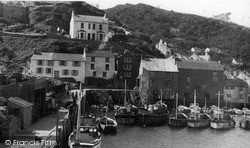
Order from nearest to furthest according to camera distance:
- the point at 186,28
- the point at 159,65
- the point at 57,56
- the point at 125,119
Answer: the point at 125,119, the point at 57,56, the point at 159,65, the point at 186,28

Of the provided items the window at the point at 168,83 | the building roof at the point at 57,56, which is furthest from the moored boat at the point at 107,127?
the window at the point at 168,83

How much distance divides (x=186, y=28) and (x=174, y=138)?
132404 mm

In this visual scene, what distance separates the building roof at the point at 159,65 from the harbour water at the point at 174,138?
23185mm

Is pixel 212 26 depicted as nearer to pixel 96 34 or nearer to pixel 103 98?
pixel 96 34

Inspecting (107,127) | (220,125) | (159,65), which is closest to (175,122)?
(220,125)

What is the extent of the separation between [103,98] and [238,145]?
3102 centimetres

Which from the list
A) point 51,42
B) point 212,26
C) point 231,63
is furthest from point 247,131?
point 212,26

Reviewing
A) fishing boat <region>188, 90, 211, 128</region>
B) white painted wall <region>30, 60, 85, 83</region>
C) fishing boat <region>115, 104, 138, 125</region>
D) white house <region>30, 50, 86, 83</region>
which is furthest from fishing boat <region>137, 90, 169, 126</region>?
white house <region>30, 50, 86, 83</region>

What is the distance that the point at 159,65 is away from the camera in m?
81.6

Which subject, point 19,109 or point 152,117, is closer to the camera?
point 19,109

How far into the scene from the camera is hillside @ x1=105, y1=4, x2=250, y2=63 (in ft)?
510

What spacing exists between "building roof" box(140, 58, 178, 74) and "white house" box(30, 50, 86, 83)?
1282 cm

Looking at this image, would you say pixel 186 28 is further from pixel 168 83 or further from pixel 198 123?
pixel 198 123

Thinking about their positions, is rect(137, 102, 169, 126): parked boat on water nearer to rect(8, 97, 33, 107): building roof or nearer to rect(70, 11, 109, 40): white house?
rect(8, 97, 33, 107): building roof
